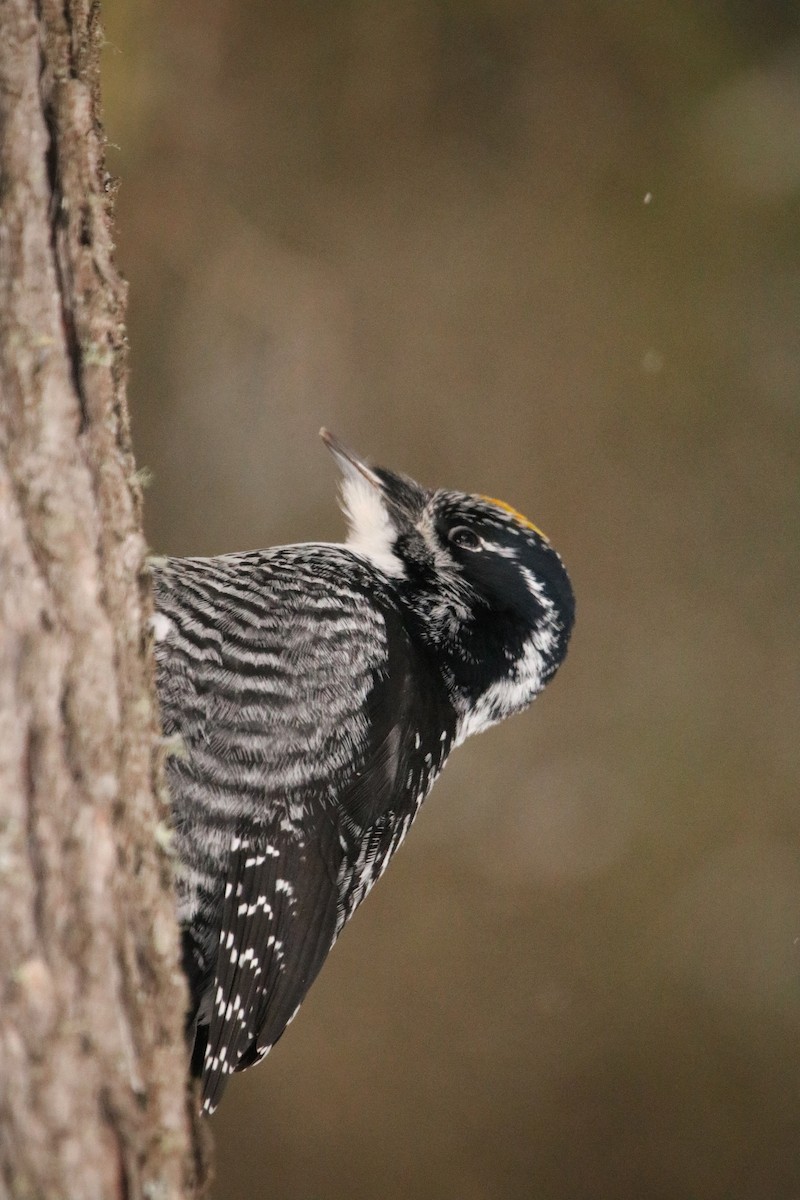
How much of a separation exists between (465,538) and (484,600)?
0.44 feet

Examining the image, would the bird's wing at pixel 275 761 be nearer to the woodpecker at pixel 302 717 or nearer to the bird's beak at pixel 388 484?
the woodpecker at pixel 302 717

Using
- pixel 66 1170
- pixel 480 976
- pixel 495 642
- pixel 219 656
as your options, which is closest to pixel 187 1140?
pixel 66 1170

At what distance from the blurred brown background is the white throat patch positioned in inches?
46.1

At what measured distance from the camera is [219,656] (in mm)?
1732

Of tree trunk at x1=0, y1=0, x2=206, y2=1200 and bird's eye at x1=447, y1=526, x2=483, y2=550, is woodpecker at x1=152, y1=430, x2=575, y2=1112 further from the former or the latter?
tree trunk at x1=0, y1=0, x2=206, y2=1200

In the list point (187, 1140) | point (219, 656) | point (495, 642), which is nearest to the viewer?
point (187, 1140)

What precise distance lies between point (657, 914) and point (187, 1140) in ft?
8.21

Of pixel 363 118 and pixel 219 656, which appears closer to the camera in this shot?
pixel 219 656

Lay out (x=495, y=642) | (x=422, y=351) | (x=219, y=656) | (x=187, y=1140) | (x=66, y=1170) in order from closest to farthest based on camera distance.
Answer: (x=66, y=1170), (x=187, y=1140), (x=219, y=656), (x=495, y=642), (x=422, y=351)

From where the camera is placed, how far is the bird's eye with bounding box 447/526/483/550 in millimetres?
2066

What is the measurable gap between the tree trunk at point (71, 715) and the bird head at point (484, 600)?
3.30 ft

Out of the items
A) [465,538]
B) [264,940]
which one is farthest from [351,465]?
[264,940]

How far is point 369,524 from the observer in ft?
7.24

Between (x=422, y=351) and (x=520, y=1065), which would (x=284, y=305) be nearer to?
(x=422, y=351)
